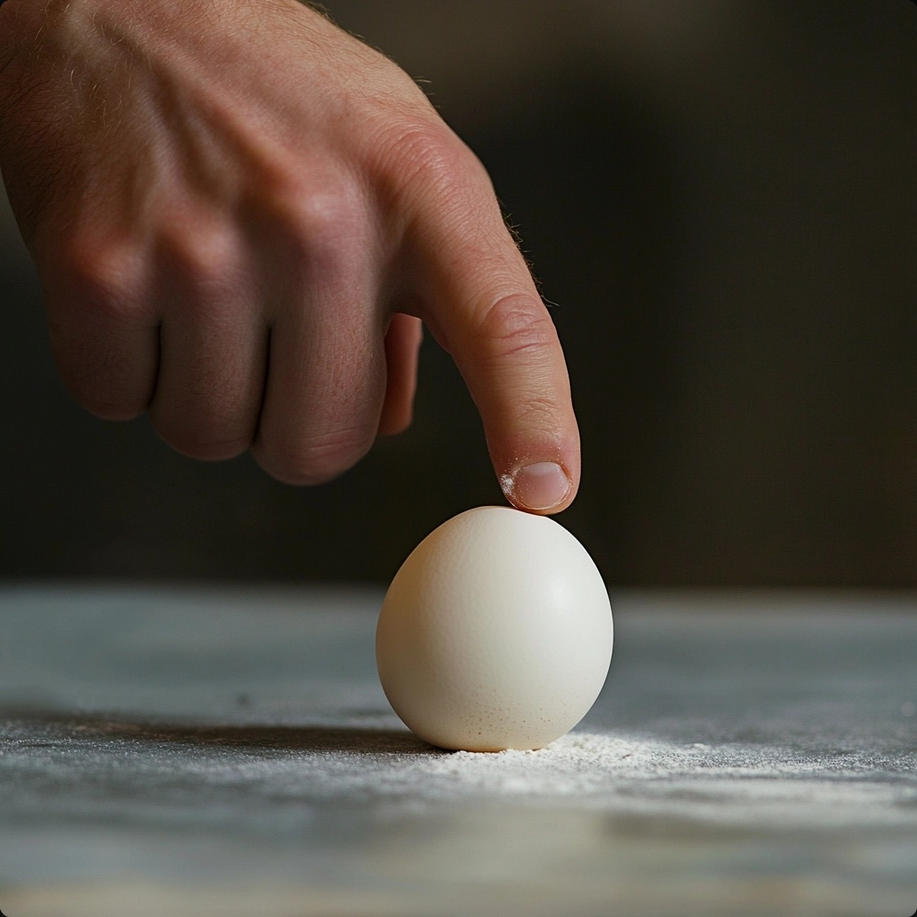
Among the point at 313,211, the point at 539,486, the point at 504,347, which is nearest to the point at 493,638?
the point at 539,486

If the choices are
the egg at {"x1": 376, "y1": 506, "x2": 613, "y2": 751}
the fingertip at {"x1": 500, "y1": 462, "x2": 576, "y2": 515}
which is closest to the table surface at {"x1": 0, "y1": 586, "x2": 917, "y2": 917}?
the egg at {"x1": 376, "y1": 506, "x2": 613, "y2": 751}

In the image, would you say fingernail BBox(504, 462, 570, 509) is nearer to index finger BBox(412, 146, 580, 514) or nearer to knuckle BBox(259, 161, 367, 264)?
index finger BBox(412, 146, 580, 514)

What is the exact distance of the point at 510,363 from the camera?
103 centimetres

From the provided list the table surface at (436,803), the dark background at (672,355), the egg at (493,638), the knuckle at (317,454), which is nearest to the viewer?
the table surface at (436,803)

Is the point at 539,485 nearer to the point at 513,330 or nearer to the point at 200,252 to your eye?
the point at 513,330

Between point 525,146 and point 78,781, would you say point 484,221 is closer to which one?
point 78,781

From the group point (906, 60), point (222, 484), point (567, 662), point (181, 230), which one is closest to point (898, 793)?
point (567, 662)

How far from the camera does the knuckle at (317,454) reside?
1.22m

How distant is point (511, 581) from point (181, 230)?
45cm

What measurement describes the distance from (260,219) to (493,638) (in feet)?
1.46

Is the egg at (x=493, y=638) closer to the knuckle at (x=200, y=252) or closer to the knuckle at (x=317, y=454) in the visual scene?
the knuckle at (x=317, y=454)

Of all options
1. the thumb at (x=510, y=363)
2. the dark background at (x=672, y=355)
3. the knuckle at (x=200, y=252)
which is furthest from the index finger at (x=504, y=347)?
the dark background at (x=672, y=355)

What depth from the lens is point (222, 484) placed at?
387 centimetres

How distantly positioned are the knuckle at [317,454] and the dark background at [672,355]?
2.58 meters
